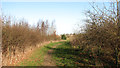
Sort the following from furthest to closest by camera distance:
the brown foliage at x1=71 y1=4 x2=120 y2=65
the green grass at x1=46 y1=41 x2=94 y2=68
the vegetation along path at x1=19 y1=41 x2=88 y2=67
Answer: the vegetation along path at x1=19 y1=41 x2=88 y2=67 < the green grass at x1=46 y1=41 x2=94 y2=68 < the brown foliage at x1=71 y1=4 x2=120 y2=65

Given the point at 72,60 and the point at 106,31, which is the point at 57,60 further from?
the point at 106,31

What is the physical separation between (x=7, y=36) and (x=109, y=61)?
23.7 feet

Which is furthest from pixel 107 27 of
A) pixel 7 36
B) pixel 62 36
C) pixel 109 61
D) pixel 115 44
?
pixel 62 36

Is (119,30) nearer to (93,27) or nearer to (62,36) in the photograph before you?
(93,27)

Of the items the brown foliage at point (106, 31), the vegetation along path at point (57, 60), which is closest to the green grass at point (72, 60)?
the vegetation along path at point (57, 60)

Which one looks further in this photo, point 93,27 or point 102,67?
point 102,67

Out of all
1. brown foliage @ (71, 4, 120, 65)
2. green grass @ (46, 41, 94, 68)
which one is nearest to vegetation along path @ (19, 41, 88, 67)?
green grass @ (46, 41, 94, 68)

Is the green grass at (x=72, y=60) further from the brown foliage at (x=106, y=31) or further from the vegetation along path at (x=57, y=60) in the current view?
the brown foliage at (x=106, y=31)

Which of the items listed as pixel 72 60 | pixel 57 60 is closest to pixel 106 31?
pixel 72 60

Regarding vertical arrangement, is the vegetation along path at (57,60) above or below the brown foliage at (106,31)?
below

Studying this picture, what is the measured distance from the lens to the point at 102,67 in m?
5.46

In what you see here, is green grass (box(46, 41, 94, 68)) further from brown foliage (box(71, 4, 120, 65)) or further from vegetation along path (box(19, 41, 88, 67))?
brown foliage (box(71, 4, 120, 65))

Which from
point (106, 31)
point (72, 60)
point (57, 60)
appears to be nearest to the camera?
point (106, 31)

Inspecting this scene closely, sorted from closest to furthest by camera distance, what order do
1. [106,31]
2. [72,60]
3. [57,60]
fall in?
[106,31] → [72,60] → [57,60]
